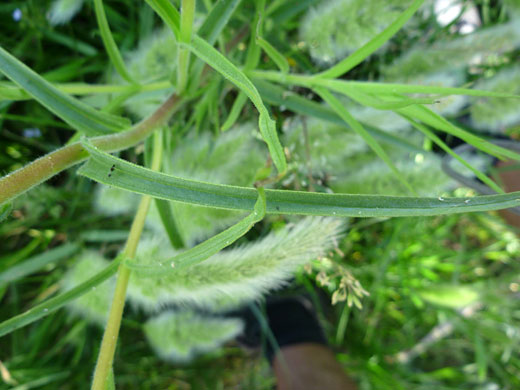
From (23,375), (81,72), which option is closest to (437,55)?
(81,72)

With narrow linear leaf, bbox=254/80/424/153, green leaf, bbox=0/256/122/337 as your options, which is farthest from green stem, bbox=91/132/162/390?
narrow linear leaf, bbox=254/80/424/153

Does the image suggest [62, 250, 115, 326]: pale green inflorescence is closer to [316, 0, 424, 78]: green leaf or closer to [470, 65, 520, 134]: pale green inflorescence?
[316, 0, 424, 78]: green leaf

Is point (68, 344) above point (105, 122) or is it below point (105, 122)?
below

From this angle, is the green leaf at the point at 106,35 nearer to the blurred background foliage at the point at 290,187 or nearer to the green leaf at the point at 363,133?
the blurred background foliage at the point at 290,187

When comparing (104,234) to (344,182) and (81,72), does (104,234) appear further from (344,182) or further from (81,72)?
(344,182)

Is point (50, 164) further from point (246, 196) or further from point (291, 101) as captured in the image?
point (291, 101)

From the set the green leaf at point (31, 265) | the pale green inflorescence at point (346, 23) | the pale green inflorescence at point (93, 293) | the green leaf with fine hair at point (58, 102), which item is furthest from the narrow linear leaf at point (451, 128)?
the green leaf at point (31, 265)
